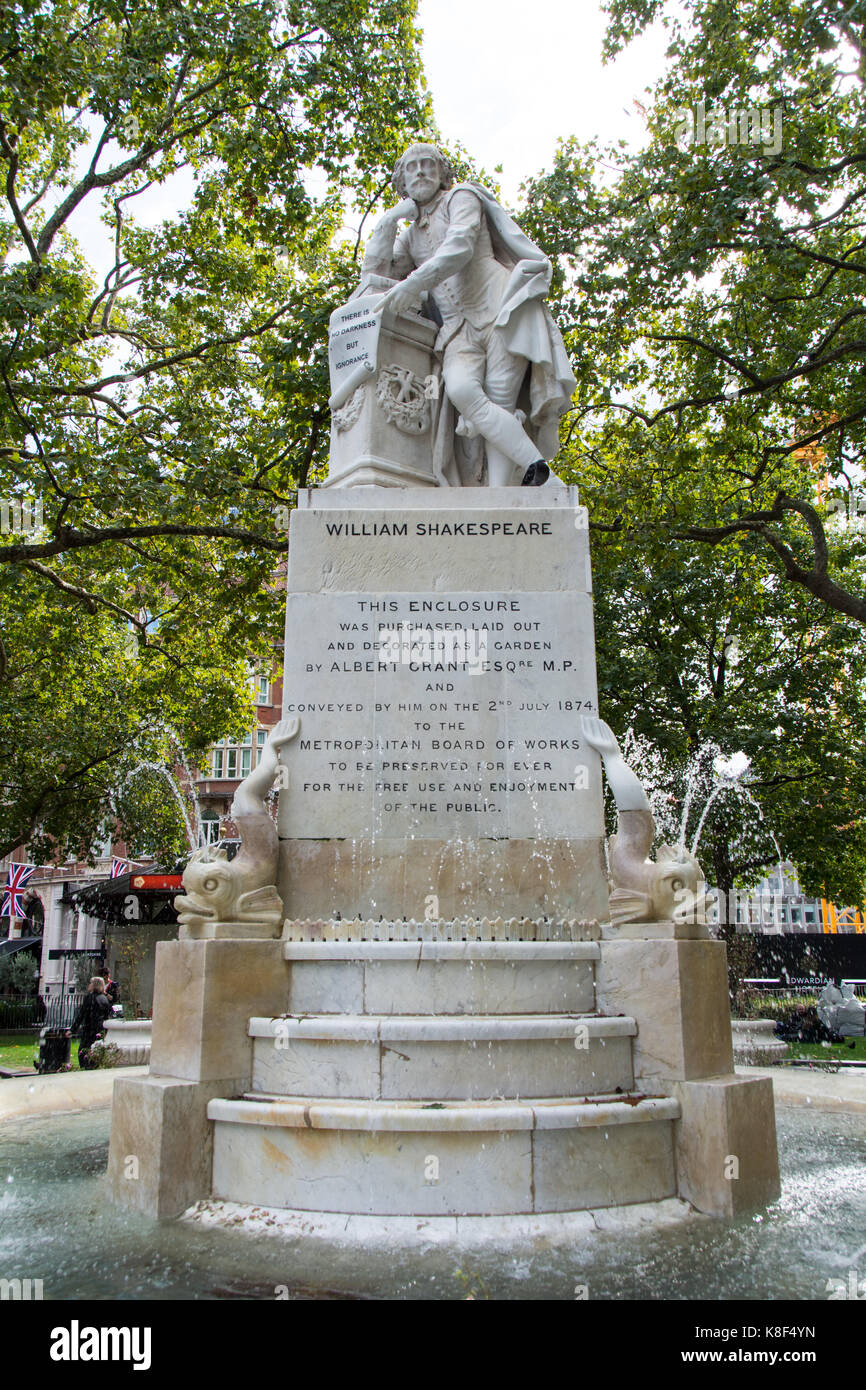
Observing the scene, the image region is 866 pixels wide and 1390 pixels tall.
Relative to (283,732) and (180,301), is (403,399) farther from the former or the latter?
(180,301)

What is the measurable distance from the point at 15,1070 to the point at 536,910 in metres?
13.8

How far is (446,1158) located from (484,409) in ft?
17.7

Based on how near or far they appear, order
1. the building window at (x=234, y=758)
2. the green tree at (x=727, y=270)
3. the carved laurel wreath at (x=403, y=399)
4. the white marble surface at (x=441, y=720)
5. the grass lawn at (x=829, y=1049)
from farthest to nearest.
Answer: the building window at (x=234, y=758), the grass lawn at (x=829, y=1049), the green tree at (x=727, y=270), the carved laurel wreath at (x=403, y=399), the white marble surface at (x=441, y=720)

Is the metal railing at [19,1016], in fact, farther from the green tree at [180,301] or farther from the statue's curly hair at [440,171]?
the statue's curly hair at [440,171]

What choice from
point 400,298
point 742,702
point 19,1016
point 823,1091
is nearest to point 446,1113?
point 823,1091

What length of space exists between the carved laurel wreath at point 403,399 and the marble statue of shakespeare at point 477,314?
6.4 inches

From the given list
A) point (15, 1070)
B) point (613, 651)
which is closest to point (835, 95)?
point (613, 651)

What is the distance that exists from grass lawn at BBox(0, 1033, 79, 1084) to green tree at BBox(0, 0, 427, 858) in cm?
764

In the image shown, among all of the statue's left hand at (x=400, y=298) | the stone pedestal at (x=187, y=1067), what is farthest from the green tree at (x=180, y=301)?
the stone pedestal at (x=187, y=1067)

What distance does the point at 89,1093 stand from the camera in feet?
26.7

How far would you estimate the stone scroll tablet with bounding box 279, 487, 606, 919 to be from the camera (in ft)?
20.6

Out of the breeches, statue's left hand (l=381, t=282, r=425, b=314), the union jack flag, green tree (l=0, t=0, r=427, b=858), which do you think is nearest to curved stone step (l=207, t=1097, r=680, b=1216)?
the breeches

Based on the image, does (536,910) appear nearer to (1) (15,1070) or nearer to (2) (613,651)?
(1) (15,1070)

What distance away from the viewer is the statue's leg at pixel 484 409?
759cm
